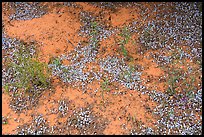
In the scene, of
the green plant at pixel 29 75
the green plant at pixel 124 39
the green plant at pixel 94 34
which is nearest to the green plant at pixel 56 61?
the green plant at pixel 29 75

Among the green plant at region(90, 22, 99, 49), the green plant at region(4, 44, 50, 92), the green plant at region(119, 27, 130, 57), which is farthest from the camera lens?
the green plant at region(90, 22, 99, 49)

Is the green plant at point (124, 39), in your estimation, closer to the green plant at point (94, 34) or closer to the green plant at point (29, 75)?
the green plant at point (94, 34)

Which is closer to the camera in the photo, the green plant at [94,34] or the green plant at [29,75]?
the green plant at [29,75]

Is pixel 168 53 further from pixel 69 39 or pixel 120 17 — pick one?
pixel 69 39

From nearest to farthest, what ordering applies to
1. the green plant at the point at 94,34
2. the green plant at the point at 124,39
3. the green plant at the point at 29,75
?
the green plant at the point at 29,75, the green plant at the point at 124,39, the green plant at the point at 94,34

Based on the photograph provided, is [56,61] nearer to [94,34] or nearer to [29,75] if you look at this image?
[29,75]

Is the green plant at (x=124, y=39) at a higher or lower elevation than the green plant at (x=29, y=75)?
higher

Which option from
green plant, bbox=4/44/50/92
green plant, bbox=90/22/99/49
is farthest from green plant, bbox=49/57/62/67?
green plant, bbox=90/22/99/49

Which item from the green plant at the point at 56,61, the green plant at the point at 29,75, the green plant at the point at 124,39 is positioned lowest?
the green plant at the point at 29,75

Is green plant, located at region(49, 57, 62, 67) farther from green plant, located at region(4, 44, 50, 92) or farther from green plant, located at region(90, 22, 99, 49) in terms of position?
green plant, located at region(90, 22, 99, 49)

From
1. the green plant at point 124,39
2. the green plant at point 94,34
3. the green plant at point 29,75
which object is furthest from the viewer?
the green plant at point 94,34
